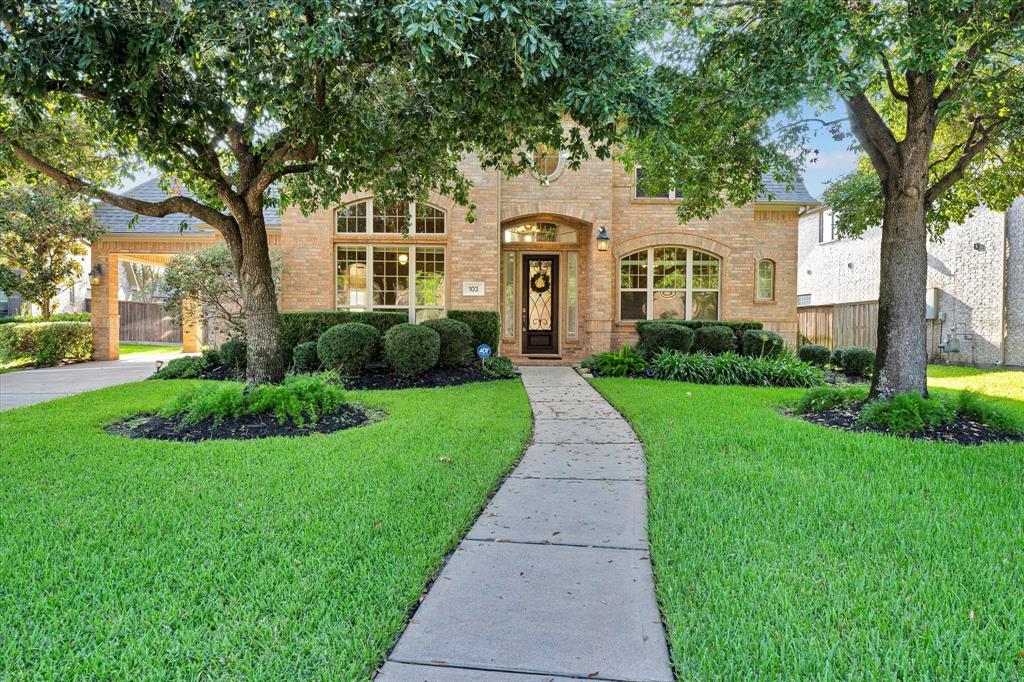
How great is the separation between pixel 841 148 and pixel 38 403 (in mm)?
11521

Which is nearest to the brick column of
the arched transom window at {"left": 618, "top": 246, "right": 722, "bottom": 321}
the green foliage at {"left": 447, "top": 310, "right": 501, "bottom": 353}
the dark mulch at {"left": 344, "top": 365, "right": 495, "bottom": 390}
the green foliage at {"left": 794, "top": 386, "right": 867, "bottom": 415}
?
the dark mulch at {"left": 344, "top": 365, "right": 495, "bottom": 390}

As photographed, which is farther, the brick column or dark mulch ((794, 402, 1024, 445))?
the brick column

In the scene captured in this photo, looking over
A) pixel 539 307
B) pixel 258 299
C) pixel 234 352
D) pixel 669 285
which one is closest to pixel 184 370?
pixel 234 352

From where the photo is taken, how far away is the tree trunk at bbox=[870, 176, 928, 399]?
227 inches

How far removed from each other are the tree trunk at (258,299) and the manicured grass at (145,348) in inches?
504

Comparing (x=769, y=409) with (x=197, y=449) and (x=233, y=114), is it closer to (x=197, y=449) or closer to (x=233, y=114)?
(x=197, y=449)

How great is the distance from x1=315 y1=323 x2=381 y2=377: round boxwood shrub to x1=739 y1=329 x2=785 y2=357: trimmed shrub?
7.31 metres

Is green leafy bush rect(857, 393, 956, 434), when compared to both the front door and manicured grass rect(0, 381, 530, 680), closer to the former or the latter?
manicured grass rect(0, 381, 530, 680)

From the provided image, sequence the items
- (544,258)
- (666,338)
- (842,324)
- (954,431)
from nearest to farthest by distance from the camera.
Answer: (954,431)
(666,338)
(544,258)
(842,324)

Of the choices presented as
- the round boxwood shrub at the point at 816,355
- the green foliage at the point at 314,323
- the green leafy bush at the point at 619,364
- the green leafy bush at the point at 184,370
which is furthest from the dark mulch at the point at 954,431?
the green leafy bush at the point at 184,370

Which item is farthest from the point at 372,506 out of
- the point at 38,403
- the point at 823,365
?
the point at 823,365

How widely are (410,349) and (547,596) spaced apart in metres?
6.50

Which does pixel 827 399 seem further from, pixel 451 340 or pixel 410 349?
pixel 410 349

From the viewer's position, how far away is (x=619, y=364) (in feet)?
32.9
